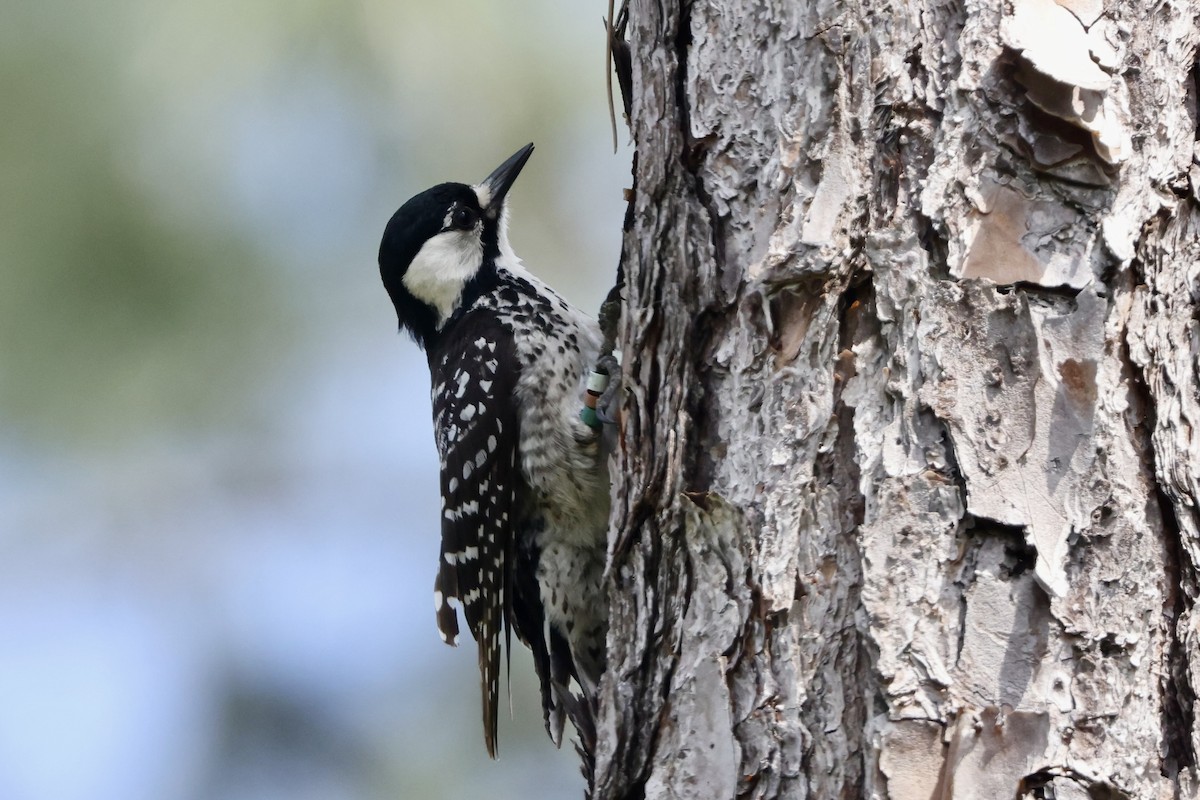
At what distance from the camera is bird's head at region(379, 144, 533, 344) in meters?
4.16

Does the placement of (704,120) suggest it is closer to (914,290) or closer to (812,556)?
(914,290)

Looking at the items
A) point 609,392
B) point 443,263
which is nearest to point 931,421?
point 609,392

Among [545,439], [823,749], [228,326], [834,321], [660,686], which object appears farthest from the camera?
[228,326]

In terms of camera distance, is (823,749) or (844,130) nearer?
(823,749)

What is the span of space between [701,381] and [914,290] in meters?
0.44

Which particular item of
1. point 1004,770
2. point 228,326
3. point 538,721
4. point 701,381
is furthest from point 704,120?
point 538,721

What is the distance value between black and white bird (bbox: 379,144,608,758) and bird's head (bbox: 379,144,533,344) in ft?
0.94

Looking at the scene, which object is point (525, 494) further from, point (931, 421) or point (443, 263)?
point (931, 421)

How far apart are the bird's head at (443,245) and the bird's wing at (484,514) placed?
1.97ft

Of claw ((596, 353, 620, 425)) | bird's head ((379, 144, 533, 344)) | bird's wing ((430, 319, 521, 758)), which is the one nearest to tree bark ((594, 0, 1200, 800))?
claw ((596, 353, 620, 425))

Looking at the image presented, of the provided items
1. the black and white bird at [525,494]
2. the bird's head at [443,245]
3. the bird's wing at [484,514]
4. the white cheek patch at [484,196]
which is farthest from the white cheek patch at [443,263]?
the bird's wing at [484,514]

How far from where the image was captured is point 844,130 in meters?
1.89

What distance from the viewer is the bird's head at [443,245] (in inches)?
164

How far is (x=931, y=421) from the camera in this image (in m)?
1.72
